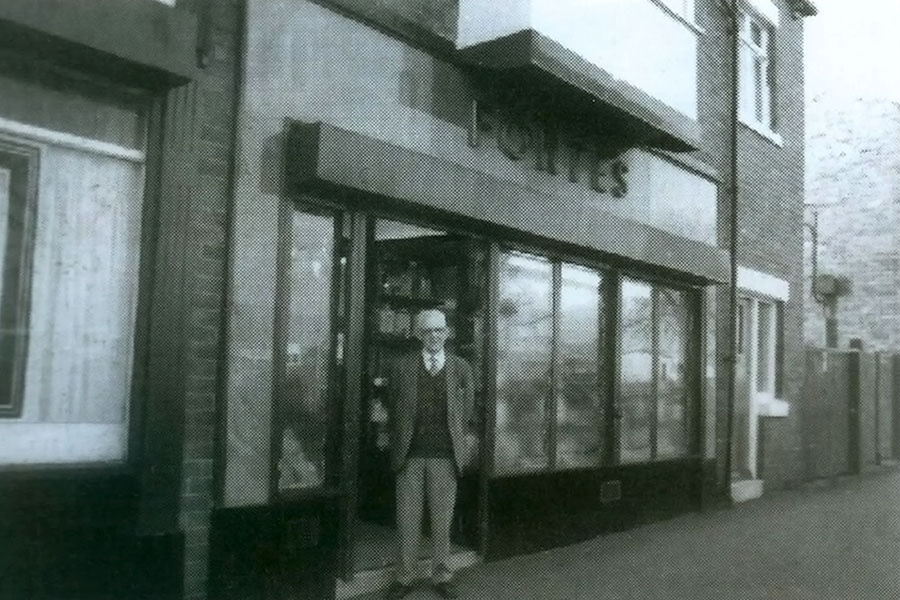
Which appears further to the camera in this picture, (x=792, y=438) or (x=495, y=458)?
(x=792, y=438)

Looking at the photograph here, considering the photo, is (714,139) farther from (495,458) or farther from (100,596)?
(100,596)

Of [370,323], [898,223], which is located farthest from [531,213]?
[898,223]

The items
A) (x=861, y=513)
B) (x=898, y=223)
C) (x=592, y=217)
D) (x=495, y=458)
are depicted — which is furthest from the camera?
(x=898, y=223)

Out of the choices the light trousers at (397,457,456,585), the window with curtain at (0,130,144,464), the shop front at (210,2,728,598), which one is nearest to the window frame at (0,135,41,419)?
the window with curtain at (0,130,144,464)

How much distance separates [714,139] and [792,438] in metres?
4.35

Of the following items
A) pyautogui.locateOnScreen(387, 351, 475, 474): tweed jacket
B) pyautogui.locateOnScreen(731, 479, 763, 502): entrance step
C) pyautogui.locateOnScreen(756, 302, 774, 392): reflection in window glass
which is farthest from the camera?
pyautogui.locateOnScreen(756, 302, 774, 392): reflection in window glass

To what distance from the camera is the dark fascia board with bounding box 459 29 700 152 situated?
23.1 feet

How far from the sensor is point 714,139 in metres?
11.1

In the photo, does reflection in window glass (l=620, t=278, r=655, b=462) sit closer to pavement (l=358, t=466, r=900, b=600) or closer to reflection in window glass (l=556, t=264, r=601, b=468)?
reflection in window glass (l=556, t=264, r=601, b=468)

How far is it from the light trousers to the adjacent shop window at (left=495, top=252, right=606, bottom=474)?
1.40 m

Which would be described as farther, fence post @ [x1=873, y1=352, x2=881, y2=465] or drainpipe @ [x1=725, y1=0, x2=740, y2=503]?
fence post @ [x1=873, y1=352, x2=881, y2=465]

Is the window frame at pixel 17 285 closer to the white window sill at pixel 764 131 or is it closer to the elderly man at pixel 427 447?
the elderly man at pixel 427 447

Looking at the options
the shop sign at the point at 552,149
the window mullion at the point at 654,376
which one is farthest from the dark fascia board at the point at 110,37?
the window mullion at the point at 654,376

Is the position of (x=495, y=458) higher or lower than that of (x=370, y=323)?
lower
